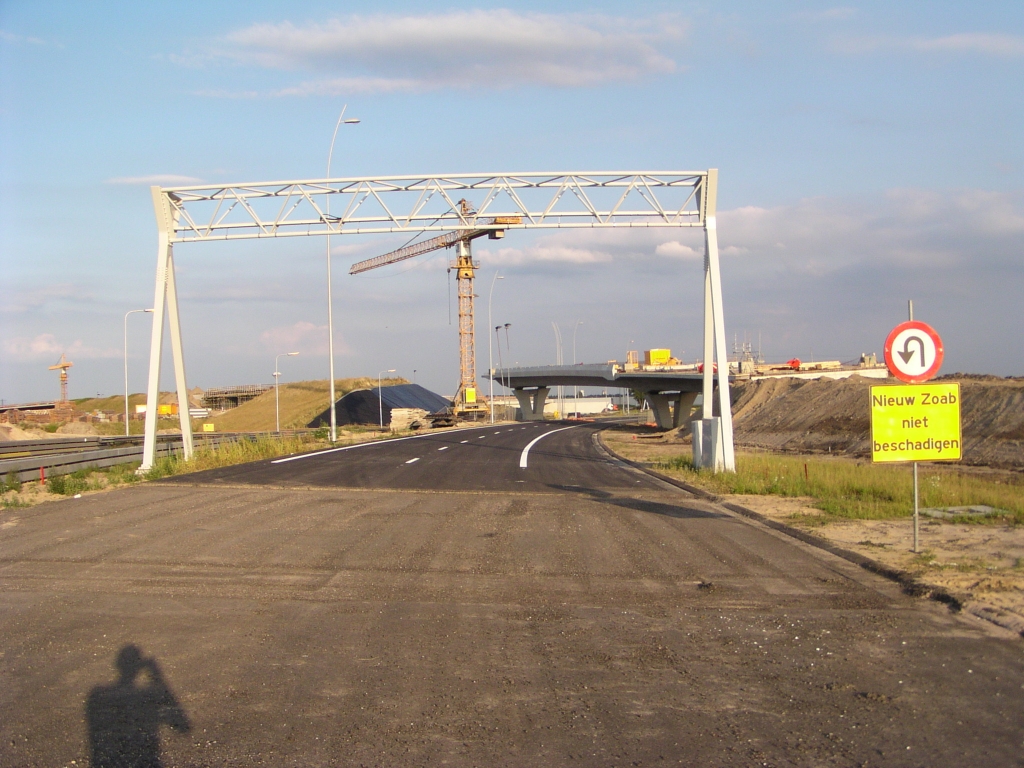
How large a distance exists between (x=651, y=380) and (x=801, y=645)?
241ft

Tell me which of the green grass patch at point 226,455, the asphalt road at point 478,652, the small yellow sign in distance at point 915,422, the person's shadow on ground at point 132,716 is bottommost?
the asphalt road at point 478,652

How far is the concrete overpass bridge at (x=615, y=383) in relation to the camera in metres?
78.8

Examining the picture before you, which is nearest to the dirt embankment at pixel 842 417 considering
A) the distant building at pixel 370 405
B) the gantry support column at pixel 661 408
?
the gantry support column at pixel 661 408

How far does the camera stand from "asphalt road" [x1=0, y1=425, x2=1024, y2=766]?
16.8ft

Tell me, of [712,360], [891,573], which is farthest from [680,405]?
[891,573]

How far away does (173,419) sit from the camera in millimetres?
101062

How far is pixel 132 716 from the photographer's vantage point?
556 cm

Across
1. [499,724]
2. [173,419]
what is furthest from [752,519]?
[173,419]

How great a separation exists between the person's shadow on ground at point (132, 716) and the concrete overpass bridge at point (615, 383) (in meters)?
64.5

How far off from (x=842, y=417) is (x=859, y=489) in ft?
87.9

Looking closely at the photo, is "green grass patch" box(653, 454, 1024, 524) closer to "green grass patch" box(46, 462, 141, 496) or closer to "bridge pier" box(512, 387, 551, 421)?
"green grass patch" box(46, 462, 141, 496)

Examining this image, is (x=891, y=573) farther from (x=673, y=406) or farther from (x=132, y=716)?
(x=673, y=406)

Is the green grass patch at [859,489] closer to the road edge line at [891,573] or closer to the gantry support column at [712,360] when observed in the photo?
the gantry support column at [712,360]

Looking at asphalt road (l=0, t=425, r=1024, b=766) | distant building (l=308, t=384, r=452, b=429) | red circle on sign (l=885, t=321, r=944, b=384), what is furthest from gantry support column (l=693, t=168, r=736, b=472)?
distant building (l=308, t=384, r=452, b=429)
